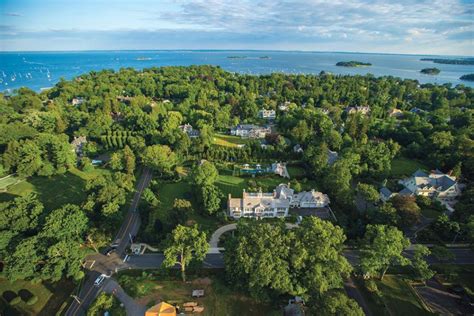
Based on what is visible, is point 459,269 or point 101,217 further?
point 101,217

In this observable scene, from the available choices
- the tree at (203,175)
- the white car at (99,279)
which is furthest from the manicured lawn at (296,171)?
the white car at (99,279)

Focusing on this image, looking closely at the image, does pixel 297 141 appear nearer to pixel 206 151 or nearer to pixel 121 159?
pixel 206 151

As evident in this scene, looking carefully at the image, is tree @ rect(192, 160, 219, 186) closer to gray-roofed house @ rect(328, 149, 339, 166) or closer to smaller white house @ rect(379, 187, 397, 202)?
gray-roofed house @ rect(328, 149, 339, 166)

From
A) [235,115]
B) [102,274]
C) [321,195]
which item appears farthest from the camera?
[235,115]

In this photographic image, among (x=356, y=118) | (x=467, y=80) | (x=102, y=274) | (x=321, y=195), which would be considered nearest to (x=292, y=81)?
(x=356, y=118)

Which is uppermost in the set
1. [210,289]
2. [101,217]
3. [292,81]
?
[292,81]

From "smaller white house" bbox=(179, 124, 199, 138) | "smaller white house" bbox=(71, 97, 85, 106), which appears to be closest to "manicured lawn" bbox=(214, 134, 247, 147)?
"smaller white house" bbox=(179, 124, 199, 138)

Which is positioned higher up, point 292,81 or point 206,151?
Result: point 292,81
